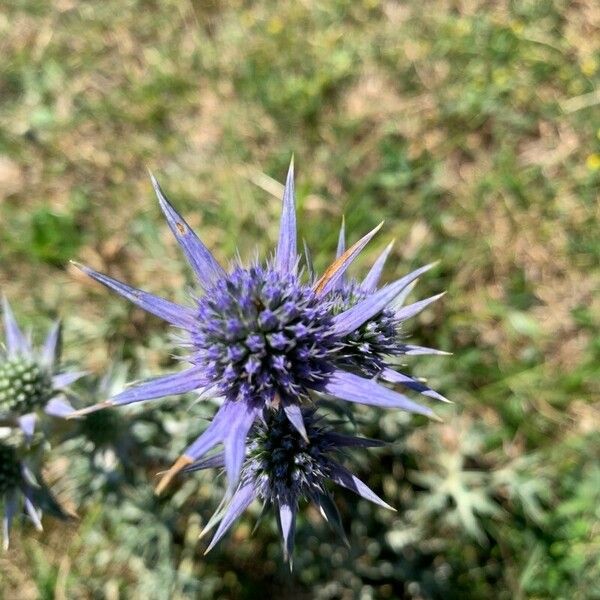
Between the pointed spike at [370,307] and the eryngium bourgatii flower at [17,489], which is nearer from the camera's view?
the pointed spike at [370,307]

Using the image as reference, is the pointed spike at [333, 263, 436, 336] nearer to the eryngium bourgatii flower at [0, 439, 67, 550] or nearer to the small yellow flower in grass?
the eryngium bourgatii flower at [0, 439, 67, 550]

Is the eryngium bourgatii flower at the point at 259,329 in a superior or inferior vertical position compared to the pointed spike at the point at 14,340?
superior

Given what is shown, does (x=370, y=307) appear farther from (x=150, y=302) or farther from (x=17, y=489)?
(x=17, y=489)

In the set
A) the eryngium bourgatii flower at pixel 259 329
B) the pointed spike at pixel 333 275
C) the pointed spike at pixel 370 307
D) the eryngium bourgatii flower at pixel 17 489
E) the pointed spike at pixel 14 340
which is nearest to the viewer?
the pointed spike at pixel 370 307

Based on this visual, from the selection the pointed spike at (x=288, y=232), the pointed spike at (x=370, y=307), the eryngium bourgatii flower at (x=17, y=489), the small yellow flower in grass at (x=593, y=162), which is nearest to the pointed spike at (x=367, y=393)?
the pointed spike at (x=370, y=307)

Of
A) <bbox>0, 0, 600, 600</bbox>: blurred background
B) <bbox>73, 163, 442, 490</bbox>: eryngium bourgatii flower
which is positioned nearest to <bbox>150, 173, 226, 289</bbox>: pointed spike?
<bbox>73, 163, 442, 490</bbox>: eryngium bourgatii flower

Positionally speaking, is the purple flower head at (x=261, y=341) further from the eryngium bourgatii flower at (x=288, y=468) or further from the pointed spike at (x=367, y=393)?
the eryngium bourgatii flower at (x=288, y=468)
